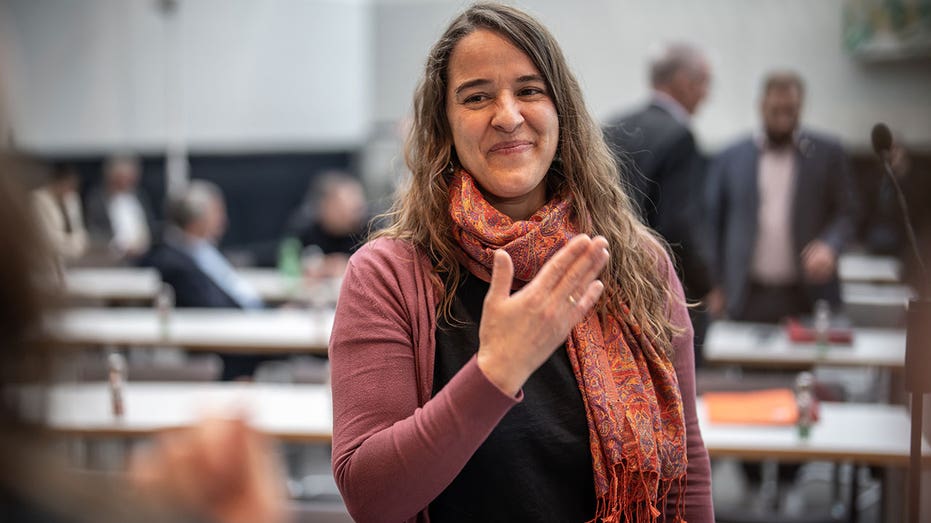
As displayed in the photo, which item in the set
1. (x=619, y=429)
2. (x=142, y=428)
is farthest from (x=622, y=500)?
(x=142, y=428)

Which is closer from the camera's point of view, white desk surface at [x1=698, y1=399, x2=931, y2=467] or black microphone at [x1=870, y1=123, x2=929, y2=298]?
black microphone at [x1=870, y1=123, x2=929, y2=298]

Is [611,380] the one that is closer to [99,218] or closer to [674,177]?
[674,177]

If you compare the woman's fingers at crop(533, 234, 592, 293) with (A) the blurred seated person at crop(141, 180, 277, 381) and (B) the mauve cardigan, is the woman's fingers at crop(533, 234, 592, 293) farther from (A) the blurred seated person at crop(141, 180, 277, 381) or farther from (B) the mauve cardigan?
(A) the blurred seated person at crop(141, 180, 277, 381)

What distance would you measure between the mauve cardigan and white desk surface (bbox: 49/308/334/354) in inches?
119

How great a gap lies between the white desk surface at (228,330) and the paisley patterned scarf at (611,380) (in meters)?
3.04

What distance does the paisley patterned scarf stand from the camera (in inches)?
65.3

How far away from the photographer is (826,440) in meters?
3.03

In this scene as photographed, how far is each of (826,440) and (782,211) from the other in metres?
2.59

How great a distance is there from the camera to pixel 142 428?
10.7 feet

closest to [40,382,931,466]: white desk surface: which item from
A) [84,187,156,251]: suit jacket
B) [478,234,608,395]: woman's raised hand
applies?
[478,234,608,395]: woman's raised hand

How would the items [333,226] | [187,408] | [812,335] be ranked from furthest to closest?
[333,226], [812,335], [187,408]

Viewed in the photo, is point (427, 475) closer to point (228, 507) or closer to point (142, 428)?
point (228, 507)

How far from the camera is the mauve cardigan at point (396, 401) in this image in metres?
1.43

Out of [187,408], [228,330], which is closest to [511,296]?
[187,408]
